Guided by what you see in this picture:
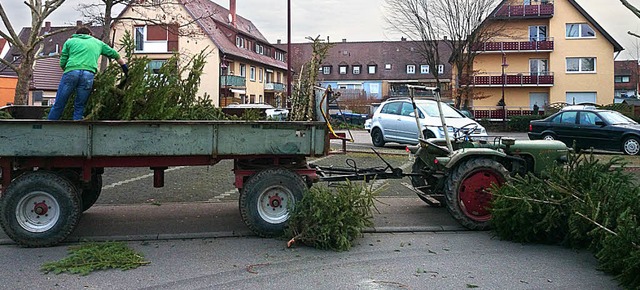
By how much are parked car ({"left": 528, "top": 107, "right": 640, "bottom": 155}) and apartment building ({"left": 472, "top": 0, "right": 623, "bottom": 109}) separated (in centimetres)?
2721

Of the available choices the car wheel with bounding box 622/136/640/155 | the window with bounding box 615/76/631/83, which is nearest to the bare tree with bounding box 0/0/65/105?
the car wheel with bounding box 622/136/640/155

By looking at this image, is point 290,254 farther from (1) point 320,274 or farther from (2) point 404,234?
(2) point 404,234

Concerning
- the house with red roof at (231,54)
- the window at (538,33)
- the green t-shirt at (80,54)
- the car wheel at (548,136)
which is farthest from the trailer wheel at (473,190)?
the window at (538,33)

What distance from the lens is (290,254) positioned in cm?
679

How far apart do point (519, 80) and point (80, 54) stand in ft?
143

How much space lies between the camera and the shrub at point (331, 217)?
696cm

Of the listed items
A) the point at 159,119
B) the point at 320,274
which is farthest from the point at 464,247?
the point at 159,119

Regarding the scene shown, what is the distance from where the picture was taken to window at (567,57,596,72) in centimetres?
4675

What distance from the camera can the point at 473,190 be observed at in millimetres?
7992

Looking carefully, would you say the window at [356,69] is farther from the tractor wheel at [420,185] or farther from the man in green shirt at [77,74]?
the man in green shirt at [77,74]

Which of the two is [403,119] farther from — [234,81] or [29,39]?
[234,81]

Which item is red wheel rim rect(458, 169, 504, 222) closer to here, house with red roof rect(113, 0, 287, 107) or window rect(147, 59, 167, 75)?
window rect(147, 59, 167, 75)

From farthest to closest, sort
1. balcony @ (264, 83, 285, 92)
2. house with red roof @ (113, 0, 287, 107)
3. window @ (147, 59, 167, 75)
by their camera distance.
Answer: balcony @ (264, 83, 285, 92) → house with red roof @ (113, 0, 287, 107) → window @ (147, 59, 167, 75)

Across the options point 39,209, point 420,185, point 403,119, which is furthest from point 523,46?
point 39,209
